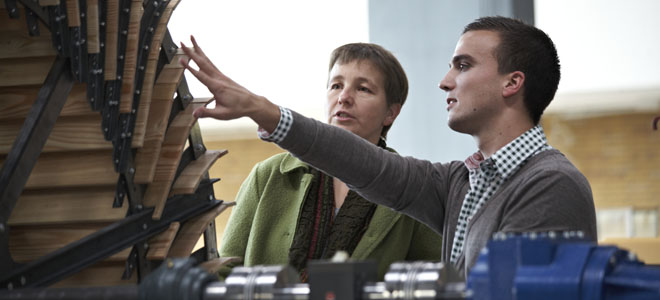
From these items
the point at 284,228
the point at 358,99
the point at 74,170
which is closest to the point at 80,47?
the point at 74,170

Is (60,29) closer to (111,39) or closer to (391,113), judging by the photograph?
(111,39)

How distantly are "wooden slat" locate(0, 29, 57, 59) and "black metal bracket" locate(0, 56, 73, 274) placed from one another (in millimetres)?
89

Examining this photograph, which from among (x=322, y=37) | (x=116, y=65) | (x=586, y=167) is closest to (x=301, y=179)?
(x=116, y=65)

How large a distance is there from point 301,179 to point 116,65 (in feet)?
3.04

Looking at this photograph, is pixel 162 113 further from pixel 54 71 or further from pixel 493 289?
pixel 493 289

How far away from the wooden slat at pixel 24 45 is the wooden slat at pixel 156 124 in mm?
302

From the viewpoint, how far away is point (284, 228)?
2.71 meters

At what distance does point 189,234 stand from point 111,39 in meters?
0.62

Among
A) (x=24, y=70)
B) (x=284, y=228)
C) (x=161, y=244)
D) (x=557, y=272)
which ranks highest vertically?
(x=24, y=70)

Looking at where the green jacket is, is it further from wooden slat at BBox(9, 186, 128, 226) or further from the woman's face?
wooden slat at BBox(9, 186, 128, 226)

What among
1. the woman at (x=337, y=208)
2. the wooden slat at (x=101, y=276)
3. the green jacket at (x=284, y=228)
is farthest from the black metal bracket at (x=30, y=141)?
the woman at (x=337, y=208)

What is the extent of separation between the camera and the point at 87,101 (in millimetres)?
2064

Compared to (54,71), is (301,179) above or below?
below

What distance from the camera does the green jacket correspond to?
260 cm
